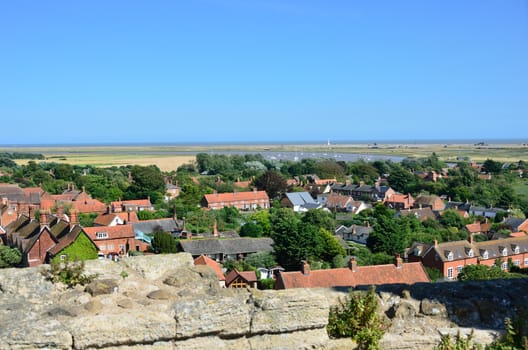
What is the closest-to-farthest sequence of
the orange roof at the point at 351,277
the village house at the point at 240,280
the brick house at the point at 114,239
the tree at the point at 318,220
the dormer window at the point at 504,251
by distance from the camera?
Result: the orange roof at the point at 351,277
the village house at the point at 240,280
the dormer window at the point at 504,251
the brick house at the point at 114,239
the tree at the point at 318,220

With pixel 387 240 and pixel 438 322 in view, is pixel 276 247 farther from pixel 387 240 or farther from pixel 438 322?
pixel 438 322

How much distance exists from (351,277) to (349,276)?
12 centimetres

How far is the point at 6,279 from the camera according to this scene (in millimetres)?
6227

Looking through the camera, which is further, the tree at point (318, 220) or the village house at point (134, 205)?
the village house at point (134, 205)

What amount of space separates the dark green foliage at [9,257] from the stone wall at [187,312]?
998 inches

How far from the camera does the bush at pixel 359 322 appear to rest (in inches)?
242

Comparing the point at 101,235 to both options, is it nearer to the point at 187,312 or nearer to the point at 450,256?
the point at 450,256

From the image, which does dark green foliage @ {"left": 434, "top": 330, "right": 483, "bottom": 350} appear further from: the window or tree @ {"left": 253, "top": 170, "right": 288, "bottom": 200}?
tree @ {"left": 253, "top": 170, "right": 288, "bottom": 200}

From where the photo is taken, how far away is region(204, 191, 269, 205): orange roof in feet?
218

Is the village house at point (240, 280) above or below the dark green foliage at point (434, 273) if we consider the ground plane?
above

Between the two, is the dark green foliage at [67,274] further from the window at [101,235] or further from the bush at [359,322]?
the window at [101,235]

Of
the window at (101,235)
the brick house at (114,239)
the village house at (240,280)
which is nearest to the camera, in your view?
the village house at (240,280)

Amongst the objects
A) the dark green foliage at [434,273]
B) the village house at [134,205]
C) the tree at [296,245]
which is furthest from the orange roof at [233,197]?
the dark green foliage at [434,273]

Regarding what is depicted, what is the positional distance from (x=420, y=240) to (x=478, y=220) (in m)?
14.5
